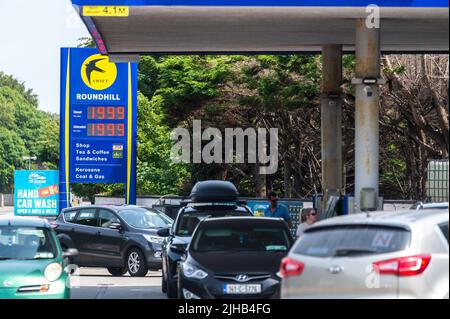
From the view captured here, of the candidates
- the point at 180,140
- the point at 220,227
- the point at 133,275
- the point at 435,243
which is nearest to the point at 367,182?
the point at 220,227

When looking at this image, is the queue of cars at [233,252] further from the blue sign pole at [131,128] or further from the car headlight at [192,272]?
the blue sign pole at [131,128]

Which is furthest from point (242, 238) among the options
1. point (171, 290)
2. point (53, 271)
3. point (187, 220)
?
point (187, 220)

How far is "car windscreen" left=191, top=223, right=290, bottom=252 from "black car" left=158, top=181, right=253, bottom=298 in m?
1.58

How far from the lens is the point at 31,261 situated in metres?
15.3

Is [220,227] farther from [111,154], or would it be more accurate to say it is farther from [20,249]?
[111,154]

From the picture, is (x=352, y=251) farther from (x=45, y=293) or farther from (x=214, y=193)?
(x=214, y=193)

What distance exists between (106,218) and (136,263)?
4.75ft

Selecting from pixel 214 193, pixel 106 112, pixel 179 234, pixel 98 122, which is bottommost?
pixel 179 234

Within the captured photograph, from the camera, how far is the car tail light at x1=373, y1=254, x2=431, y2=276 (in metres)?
10.6

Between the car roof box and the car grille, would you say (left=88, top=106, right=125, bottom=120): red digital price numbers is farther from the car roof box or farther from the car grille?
the car grille

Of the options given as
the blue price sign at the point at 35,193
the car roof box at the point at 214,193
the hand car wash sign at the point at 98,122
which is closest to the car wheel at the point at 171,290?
the car roof box at the point at 214,193

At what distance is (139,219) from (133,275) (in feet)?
4.59

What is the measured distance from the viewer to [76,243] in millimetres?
25453

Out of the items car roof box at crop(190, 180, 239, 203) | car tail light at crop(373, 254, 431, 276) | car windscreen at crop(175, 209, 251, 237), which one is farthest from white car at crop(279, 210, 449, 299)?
car roof box at crop(190, 180, 239, 203)
